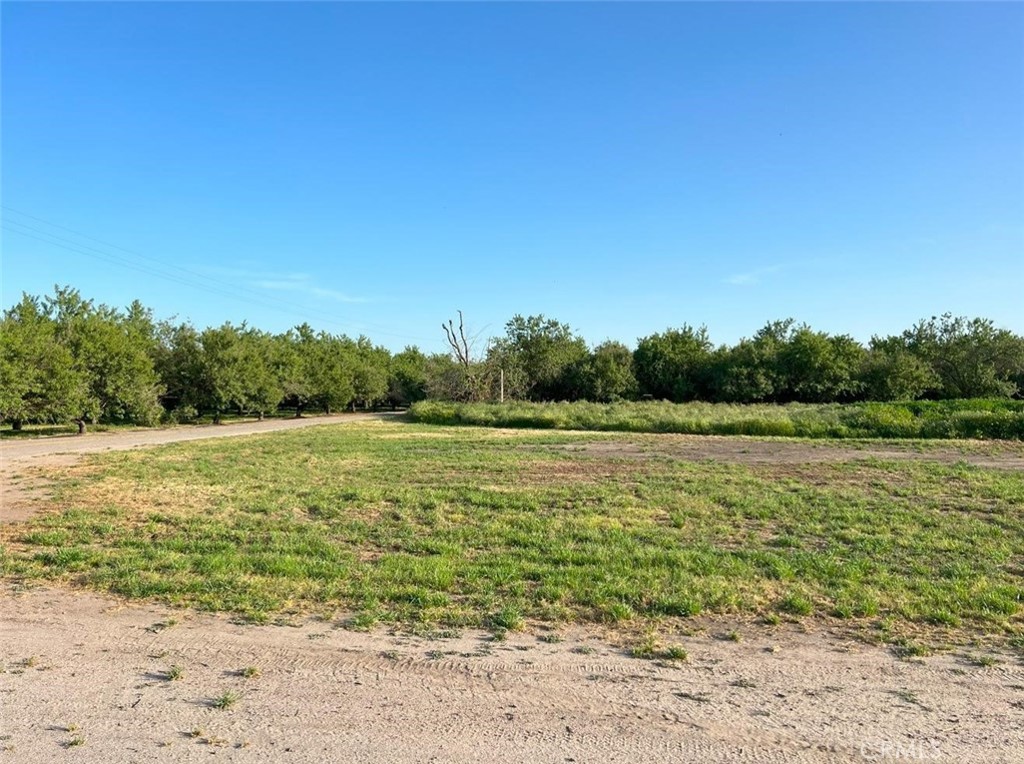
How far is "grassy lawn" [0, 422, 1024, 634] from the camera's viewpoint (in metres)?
5.14

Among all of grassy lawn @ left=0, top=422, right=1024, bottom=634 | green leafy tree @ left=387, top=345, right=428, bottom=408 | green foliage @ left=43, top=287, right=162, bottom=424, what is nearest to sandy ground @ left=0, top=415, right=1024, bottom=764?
grassy lawn @ left=0, top=422, right=1024, bottom=634

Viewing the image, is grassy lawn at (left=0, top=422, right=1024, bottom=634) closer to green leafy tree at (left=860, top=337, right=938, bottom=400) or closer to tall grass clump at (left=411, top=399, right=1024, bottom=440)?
tall grass clump at (left=411, top=399, right=1024, bottom=440)

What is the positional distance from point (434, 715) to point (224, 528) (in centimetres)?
549

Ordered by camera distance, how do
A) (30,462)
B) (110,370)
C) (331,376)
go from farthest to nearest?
(331,376), (110,370), (30,462)

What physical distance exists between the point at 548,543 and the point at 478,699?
3.56 m

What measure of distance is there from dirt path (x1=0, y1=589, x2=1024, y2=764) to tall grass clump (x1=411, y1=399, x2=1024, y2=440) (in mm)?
22223

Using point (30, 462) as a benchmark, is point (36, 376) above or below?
above

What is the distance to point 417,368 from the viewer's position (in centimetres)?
6562

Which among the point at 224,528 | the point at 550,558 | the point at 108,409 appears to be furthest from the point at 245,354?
the point at 550,558

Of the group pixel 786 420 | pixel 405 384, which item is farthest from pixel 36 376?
pixel 405 384

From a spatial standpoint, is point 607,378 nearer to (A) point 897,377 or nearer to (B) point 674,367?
(B) point 674,367

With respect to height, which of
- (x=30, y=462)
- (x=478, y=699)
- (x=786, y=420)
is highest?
(x=786, y=420)

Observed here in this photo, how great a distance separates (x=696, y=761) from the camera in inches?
115

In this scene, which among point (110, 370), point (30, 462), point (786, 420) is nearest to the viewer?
point (30, 462)
